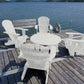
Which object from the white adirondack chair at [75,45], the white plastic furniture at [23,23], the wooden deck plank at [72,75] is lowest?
the wooden deck plank at [72,75]

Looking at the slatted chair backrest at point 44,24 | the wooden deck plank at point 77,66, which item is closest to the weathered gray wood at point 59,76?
the wooden deck plank at point 77,66

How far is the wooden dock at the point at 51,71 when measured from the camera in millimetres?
2121

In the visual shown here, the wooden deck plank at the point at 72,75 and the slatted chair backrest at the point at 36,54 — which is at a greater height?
the slatted chair backrest at the point at 36,54

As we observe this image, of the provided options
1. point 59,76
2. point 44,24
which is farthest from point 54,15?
point 59,76

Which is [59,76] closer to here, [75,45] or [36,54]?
[36,54]

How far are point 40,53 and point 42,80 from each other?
746 millimetres

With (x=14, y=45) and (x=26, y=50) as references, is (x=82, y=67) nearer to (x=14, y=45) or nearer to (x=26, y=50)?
(x=26, y=50)

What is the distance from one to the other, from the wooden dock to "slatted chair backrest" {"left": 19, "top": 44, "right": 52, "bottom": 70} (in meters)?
0.37

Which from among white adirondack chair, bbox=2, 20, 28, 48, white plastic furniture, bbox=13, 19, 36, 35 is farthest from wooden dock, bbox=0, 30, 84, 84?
white plastic furniture, bbox=13, 19, 36, 35

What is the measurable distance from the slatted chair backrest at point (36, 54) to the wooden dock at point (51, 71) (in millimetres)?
372

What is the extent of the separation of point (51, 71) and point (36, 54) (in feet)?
2.71

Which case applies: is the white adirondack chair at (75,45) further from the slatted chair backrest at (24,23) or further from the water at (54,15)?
the water at (54,15)

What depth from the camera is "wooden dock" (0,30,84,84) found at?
6.96ft

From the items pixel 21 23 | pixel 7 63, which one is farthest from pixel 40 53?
pixel 21 23
